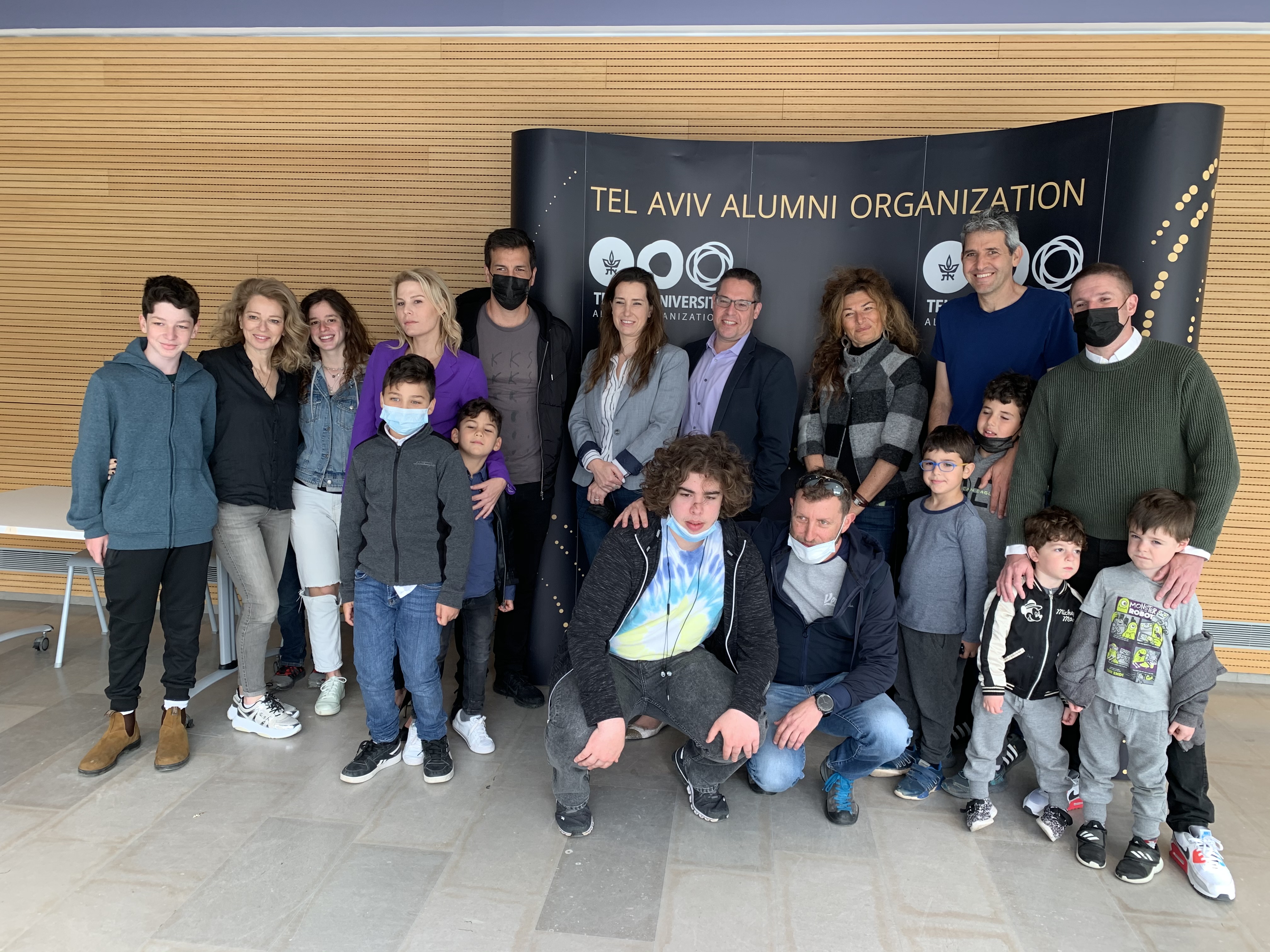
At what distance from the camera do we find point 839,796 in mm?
2814

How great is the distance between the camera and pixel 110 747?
9.95 ft

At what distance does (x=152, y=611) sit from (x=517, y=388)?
1653mm

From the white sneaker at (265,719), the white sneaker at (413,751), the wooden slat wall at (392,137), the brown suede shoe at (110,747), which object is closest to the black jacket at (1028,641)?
the white sneaker at (413,751)

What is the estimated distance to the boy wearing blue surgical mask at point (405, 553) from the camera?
2885 millimetres

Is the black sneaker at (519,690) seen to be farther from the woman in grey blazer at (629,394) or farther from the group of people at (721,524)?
the woman in grey blazer at (629,394)

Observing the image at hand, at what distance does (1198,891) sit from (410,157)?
15.5 feet

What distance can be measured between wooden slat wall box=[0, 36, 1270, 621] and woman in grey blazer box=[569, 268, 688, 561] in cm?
153

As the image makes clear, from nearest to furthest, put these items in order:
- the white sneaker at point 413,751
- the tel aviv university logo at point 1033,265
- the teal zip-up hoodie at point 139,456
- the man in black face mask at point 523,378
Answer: the teal zip-up hoodie at point 139,456, the white sneaker at point 413,751, the tel aviv university logo at point 1033,265, the man in black face mask at point 523,378

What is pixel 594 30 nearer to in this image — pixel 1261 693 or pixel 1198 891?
pixel 1198 891

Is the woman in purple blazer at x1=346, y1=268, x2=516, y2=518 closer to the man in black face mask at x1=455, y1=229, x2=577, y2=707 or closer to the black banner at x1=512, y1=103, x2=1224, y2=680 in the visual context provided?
the man in black face mask at x1=455, y1=229, x2=577, y2=707

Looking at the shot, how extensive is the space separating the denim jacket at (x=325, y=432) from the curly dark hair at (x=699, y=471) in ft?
4.53

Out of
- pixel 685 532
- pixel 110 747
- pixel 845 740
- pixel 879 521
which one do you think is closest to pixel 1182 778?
pixel 845 740

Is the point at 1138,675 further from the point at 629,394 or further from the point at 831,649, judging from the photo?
the point at 629,394

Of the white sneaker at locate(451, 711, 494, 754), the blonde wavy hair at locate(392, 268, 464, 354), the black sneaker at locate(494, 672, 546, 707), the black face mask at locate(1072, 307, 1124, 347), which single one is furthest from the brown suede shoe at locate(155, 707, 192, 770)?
the black face mask at locate(1072, 307, 1124, 347)
